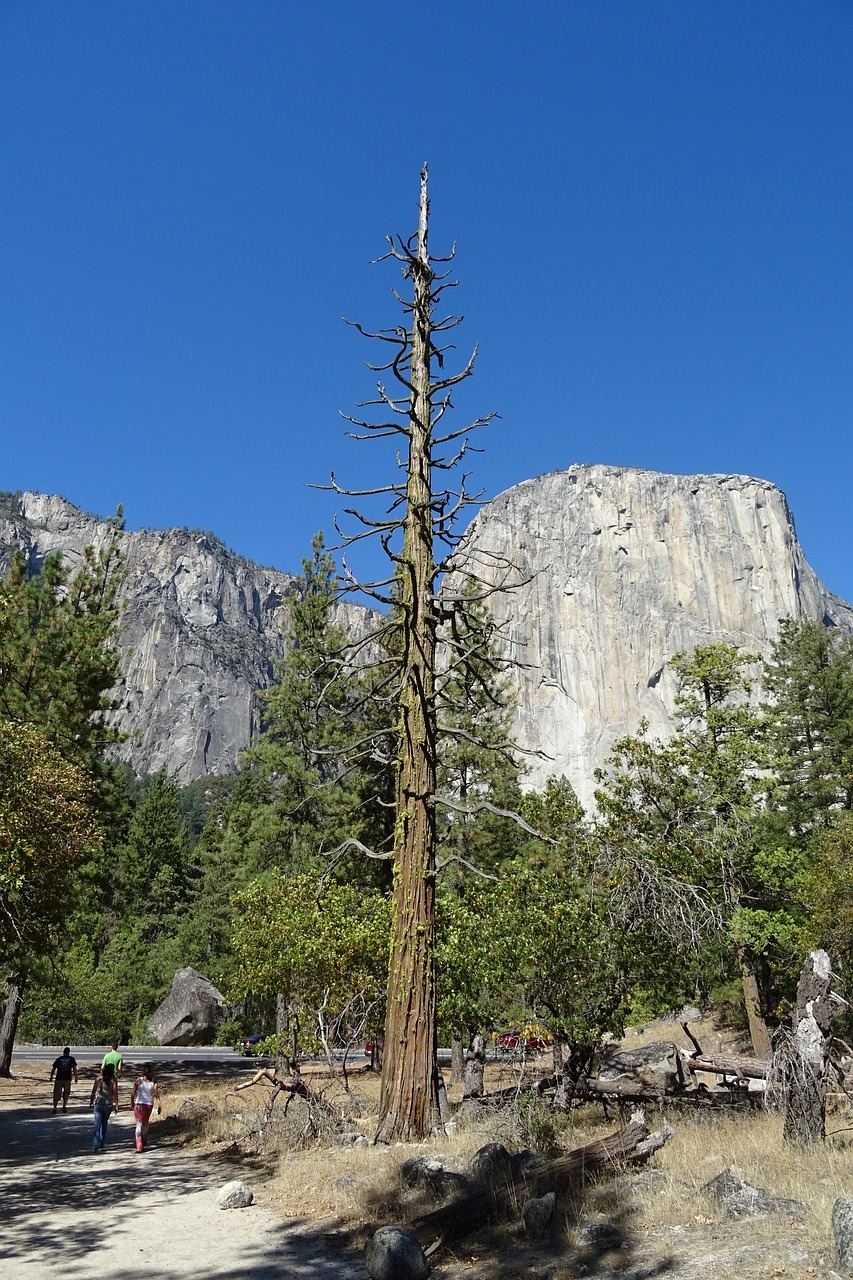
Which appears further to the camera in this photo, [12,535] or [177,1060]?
[12,535]

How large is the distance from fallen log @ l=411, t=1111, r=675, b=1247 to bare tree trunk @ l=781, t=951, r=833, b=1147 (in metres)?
1.20

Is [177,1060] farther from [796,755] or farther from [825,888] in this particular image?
[796,755]

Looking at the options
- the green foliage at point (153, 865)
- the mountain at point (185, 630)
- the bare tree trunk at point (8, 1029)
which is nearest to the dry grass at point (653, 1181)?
the bare tree trunk at point (8, 1029)

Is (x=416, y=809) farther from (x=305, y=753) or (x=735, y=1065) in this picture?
(x=305, y=753)

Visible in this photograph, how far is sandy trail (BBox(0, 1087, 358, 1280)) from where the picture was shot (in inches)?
229

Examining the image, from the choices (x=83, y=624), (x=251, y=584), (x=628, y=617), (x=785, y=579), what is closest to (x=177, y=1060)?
(x=83, y=624)

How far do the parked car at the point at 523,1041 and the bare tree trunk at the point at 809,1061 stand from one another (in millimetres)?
3671

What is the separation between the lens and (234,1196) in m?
7.78

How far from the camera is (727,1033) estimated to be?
94.1ft

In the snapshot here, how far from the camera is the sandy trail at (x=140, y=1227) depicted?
5.80 meters

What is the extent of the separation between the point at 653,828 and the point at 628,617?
100 meters

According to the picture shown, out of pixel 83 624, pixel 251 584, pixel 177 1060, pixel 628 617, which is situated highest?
pixel 251 584

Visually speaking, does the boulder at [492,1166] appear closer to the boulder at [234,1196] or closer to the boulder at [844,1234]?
the boulder at [234,1196]

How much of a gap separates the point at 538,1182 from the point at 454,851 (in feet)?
47.1
